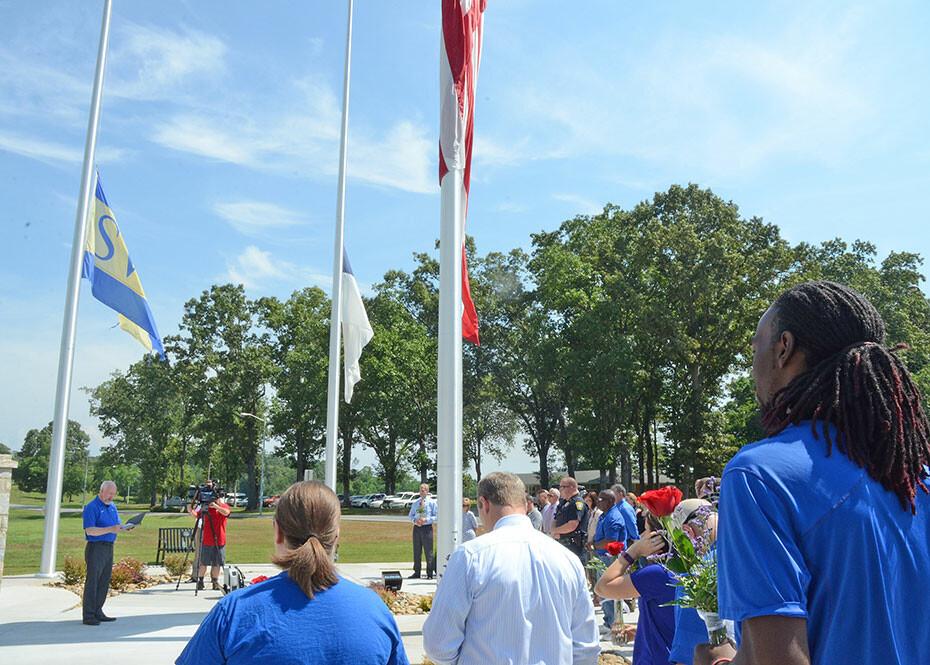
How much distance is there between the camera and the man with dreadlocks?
1464mm

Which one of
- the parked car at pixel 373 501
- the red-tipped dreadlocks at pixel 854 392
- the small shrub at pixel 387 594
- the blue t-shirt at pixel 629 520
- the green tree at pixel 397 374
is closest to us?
the red-tipped dreadlocks at pixel 854 392

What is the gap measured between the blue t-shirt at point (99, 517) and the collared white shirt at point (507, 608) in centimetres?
844

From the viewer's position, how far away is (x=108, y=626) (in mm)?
10477

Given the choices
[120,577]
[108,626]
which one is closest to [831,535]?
[108,626]

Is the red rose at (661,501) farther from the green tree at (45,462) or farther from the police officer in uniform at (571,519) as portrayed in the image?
the green tree at (45,462)

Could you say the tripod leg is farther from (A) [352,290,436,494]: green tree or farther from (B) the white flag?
(A) [352,290,436,494]: green tree

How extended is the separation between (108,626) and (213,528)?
3771 mm

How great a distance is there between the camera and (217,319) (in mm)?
61875

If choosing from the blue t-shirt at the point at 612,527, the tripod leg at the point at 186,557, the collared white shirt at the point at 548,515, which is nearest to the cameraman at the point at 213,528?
the tripod leg at the point at 186,557

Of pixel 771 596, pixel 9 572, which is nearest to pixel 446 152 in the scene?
pixel 771 596

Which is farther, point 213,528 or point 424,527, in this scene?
point 424,527

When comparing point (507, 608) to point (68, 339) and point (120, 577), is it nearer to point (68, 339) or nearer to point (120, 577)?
point (120, 577)

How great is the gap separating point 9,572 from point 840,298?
20549mm

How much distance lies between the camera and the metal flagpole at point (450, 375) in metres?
9.27
